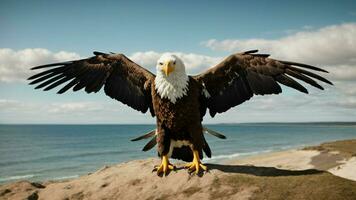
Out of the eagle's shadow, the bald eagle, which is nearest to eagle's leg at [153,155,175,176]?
the bald eagle

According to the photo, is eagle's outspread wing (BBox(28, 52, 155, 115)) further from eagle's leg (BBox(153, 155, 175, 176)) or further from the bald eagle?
eagle's leg (BBox(153, 155, 175, 176))

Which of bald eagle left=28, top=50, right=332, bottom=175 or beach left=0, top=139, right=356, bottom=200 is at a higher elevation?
bald eagle left=28, top=50, right=332, bottom=175

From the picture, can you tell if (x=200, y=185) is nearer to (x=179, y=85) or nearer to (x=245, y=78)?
(x=179, y=85)

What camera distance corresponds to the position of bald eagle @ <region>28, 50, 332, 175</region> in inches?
245

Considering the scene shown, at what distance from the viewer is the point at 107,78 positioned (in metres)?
7.27

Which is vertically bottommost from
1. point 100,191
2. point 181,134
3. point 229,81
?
point 100,191

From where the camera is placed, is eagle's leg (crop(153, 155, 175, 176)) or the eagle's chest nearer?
the eagle's chest

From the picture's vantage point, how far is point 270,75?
6547 millimetres

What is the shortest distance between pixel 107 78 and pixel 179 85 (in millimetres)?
1773

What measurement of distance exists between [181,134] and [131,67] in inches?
64.8

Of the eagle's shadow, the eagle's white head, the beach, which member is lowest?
the beach

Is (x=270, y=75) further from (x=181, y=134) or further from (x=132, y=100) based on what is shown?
(x=132, y=100)

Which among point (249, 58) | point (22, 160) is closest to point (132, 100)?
point (249, 58)

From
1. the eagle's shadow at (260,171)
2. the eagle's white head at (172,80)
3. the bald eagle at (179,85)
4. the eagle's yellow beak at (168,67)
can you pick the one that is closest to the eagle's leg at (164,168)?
the bald eagle at (179,85)
